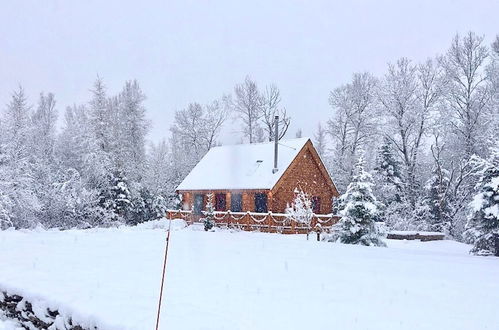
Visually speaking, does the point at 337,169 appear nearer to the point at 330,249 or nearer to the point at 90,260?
the point at 330,249

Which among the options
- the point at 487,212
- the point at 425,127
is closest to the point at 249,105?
the point at 425,127

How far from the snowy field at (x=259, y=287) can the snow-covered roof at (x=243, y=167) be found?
705 inches

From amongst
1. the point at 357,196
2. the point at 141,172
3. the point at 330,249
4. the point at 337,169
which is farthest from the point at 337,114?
the point at 330,249

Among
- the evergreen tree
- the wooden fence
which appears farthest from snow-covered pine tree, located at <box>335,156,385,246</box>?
the evergreen tree

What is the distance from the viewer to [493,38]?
121ft

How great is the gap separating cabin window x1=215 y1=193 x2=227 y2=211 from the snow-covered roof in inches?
44.6

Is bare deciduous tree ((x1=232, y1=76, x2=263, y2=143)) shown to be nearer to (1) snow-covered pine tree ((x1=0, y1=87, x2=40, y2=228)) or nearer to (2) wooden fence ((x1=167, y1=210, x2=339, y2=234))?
(2) wooden fence ((x1=167, y1=210, x2=339, y2=234))

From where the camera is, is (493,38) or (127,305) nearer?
(127,305)

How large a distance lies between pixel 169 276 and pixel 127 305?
7.21 feet

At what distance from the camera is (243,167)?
33.8m

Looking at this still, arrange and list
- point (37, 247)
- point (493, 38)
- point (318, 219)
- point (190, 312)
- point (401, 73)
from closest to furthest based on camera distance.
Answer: point (190, 312)
point (37, 247)
point (318, 219)
point (493, 38)
point (401, 73)

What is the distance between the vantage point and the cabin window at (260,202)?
31.4 meters

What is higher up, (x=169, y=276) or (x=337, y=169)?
(x=337, y=169)

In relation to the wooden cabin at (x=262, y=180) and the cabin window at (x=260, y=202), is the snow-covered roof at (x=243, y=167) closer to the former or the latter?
the wooden cabin at (x=262, y=180)
